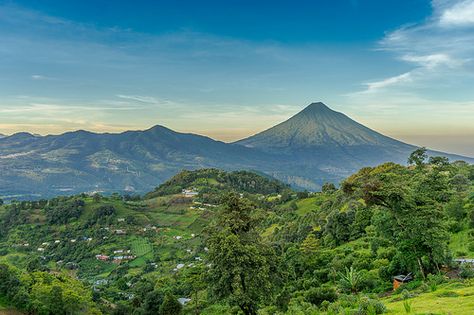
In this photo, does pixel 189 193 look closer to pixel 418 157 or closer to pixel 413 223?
pixel 418 157

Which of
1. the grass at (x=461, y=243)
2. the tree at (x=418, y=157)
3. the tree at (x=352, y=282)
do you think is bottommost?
the tree at (x=352, y=282)

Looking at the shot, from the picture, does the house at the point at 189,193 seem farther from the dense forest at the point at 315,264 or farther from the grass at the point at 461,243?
the grass at the point at 461,243

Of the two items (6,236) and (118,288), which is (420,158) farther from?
(6,236)

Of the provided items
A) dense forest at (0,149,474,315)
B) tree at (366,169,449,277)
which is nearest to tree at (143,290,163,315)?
dense forest at (0,149,474,315)

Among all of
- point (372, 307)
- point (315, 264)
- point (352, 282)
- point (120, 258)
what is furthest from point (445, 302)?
point (120, 258)

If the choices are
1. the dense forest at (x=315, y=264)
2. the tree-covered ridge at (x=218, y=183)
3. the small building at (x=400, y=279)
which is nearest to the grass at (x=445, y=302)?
the dense forest at (x=315, y=264)

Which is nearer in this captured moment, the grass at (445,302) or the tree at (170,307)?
the grass at (445,302)
